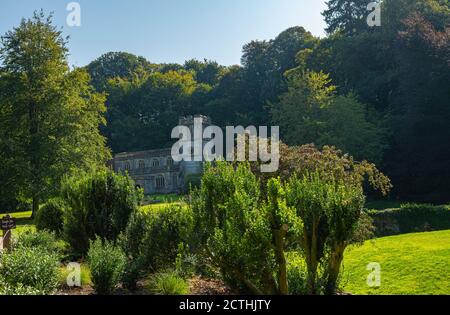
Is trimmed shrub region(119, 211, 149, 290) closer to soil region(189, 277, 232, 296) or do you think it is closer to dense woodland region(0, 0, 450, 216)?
soil region(189, 277, 232, 296)

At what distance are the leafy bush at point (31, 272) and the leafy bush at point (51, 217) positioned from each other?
8.32 metres

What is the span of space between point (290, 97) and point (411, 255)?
30.5 metres

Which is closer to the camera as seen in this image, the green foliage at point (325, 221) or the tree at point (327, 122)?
the green foliage at point (325, 221)

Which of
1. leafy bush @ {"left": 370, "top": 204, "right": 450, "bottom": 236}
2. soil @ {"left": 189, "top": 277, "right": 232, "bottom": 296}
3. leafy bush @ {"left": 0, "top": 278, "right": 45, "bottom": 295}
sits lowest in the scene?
leafy bush @ {"left": 370, "top": 204, "right": 450, "bottom": 236}

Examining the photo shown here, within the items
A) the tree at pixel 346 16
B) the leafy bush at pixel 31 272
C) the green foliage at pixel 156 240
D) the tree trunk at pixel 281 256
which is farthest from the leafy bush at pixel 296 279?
the tree at pixel 346 16

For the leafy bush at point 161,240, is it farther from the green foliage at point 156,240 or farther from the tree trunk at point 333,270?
the tree trunk at point 333,270

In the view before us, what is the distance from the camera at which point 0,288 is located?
8914mm

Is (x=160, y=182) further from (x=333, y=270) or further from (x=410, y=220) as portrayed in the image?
(x=333, y=270)

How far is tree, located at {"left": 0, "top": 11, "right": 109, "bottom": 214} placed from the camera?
32312mm

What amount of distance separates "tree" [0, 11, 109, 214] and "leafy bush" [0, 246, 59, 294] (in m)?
22.6

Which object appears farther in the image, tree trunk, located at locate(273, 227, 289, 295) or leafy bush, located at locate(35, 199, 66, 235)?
leafy bush, located at locate(35, 199, 66, 235)

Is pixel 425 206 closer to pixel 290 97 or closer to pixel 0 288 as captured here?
pixel 290 97

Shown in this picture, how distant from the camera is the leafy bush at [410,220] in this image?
85.5ft

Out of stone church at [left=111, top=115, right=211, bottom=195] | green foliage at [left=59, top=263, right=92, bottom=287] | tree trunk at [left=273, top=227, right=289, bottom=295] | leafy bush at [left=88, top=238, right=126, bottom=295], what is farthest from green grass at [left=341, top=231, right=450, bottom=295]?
stone church at [left=111, top=115, right=211, bottom=195]
